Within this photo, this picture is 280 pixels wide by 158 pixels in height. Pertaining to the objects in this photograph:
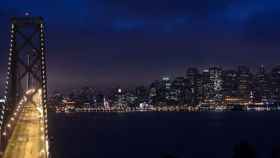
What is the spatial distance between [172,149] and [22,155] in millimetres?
29851

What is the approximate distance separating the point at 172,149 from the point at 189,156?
5152 mm

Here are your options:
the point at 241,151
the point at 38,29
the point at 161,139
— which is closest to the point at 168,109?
the point at 161,139

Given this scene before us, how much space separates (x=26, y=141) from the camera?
30.0 metres

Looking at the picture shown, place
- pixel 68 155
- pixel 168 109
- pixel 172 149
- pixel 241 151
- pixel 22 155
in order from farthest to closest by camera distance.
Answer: pixel 168 109, pixel 172 149, pixel 68 155, pixel 22 155, pixel 241 151

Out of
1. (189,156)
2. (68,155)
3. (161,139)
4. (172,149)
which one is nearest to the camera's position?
(68,155)

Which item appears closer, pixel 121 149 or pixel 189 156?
pixel 189 156

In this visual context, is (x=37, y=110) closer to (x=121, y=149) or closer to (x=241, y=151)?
(x=121, y=149)

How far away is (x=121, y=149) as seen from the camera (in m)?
53.7

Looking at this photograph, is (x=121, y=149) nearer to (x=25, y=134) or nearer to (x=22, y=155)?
(x=25, y=134)

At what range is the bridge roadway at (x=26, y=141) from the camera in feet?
83.4

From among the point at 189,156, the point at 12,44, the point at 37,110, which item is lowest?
the point at 189,156

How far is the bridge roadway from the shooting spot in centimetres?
2541

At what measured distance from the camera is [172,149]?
53688mm

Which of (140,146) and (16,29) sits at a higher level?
(16,29)
